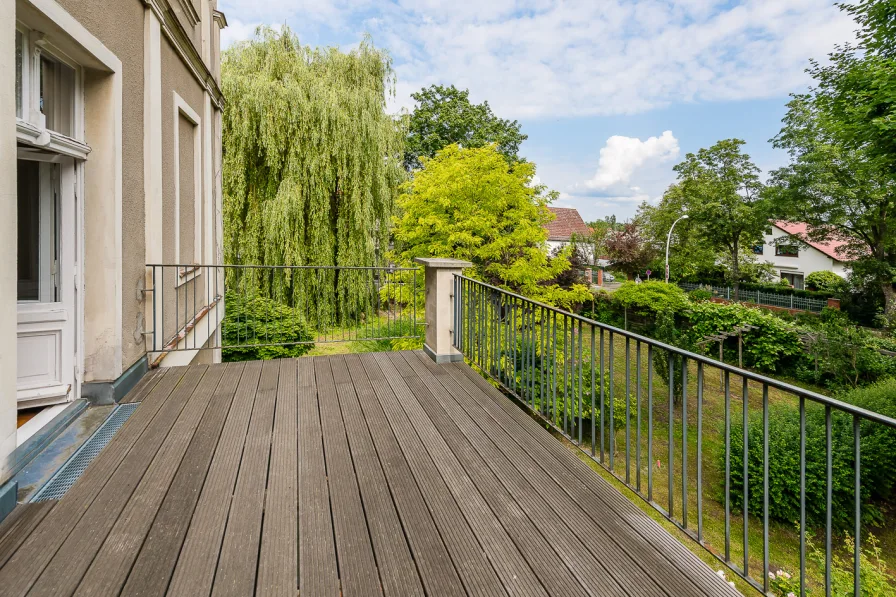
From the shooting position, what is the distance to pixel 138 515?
6.15 feet

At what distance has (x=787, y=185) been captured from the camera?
21984 millimetres

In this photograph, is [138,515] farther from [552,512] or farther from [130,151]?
[130,151]

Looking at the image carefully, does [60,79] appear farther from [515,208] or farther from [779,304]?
[779,304]

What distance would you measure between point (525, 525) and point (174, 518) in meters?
1.45

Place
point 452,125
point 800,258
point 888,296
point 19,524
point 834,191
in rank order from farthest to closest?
point 800,258 → point 452,125 → point 834,191 → point 888,296 → point 19,524

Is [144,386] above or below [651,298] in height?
below

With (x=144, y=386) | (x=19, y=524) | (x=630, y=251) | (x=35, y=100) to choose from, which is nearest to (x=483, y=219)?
(x=144, y=386)

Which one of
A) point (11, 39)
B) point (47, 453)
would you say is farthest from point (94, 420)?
point (11, 39)

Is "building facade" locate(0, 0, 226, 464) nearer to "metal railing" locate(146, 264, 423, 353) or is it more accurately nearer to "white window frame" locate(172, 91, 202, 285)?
"metal railing" locate(146, 264, 423, 353)

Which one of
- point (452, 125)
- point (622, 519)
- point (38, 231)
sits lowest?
point (622, 519)

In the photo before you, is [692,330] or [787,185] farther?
[787,185]

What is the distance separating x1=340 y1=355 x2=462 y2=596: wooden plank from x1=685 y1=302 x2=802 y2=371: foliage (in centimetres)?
1482

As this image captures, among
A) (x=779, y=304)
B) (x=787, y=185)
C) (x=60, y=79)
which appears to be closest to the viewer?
(x=60, y=79)

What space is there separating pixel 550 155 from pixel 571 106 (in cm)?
426
